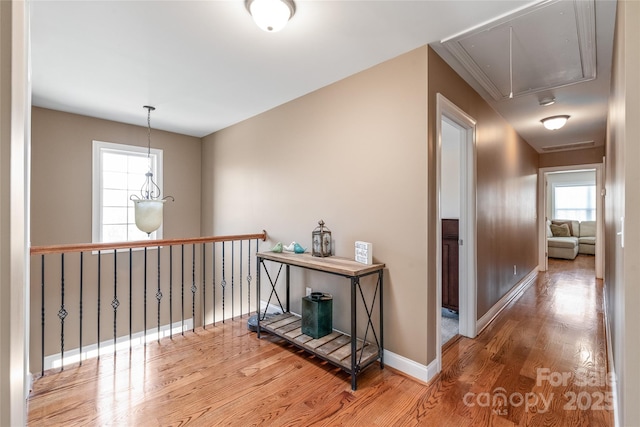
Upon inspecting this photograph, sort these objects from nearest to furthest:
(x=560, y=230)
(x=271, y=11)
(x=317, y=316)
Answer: (x=271, y=11), (x=317, y=316), (x=560, y=230)

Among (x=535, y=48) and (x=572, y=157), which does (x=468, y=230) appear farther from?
(x=572, y=157)

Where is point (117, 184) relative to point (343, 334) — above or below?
above

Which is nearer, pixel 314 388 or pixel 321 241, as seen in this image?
pixel 314 388

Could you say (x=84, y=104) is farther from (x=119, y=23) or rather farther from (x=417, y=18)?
(x=417, y=18)

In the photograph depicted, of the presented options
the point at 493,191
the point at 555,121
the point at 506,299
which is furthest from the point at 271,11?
the point at 506,299

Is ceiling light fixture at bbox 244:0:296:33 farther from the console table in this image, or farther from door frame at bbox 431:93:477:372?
door frame at bbox 431:93:477:372

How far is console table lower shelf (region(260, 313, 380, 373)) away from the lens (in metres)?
2.17

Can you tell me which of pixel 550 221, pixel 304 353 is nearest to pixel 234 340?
pixel 304 353

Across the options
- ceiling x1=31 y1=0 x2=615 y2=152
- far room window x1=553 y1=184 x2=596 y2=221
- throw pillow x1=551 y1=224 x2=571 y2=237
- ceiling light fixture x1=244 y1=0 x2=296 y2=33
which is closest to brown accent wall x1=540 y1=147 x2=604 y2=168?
ceiling x1=31 y1=0 x2=615 y2=152

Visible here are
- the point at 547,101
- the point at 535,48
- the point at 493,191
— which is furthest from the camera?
the point at 493,191

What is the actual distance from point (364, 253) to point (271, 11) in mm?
1748

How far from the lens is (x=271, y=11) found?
1.65 metres

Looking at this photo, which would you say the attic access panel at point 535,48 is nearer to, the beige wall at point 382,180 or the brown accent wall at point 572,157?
the beige wall at point 382,180

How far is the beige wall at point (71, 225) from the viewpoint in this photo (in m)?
3.41
